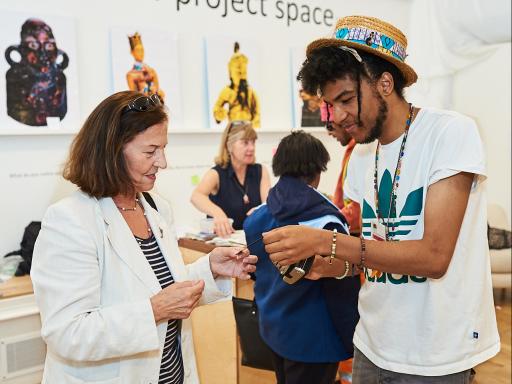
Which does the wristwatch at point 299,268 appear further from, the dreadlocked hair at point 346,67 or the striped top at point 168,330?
the dreadlocked hair at point 346,67

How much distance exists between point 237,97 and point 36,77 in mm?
1578

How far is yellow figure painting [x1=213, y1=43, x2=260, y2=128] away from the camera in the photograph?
401 centimetres

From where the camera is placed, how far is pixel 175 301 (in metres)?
1.42

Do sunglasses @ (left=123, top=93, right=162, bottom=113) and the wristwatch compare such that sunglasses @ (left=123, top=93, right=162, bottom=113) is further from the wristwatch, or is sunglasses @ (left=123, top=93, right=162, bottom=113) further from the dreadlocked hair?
the wristwatch

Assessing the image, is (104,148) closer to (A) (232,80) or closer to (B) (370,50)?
(B) (370,50)

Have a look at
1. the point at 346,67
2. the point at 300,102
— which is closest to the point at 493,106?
the point at 300,102

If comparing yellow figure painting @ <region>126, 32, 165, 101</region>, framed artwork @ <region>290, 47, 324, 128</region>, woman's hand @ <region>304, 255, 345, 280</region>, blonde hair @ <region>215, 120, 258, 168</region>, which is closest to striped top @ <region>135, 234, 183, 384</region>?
woman's hand @ <region>304, 255, 345, 280</region>

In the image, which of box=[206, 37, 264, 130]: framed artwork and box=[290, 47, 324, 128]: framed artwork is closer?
box=[206, 37, 264, 130]: framed artwork

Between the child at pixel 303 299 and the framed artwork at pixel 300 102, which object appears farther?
the framed artwork at pixel 300 102

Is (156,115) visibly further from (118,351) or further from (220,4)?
(220,4)

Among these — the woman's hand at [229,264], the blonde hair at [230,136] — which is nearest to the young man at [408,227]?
the woman's hand at [229,264]

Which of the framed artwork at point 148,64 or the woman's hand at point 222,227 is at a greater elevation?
the framed artwork at point 148,64

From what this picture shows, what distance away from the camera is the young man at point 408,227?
4.46 ft

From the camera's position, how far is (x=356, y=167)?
1.77 metres
